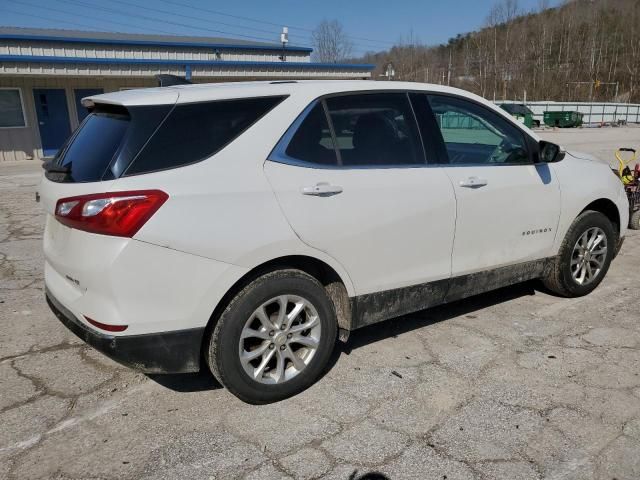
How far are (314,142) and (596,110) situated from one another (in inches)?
2072

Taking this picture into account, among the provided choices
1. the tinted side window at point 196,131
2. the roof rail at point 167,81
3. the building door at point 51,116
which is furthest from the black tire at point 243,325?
the building door at point 51,116

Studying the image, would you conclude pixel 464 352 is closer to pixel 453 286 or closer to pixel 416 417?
pixel 453 286

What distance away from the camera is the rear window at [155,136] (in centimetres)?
262

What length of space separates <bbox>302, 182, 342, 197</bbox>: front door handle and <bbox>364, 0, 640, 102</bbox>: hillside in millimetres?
65531

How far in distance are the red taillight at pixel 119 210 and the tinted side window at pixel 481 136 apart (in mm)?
2234

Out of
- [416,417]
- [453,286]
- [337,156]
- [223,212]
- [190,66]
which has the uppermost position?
[190,66]

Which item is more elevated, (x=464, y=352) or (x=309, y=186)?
(x=309, y=186)

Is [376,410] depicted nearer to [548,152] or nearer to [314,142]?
[314,142]

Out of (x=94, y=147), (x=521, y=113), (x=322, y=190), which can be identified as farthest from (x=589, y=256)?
(x=521, y=113)

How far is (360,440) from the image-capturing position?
274cm

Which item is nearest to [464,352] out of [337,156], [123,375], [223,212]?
[337,156]

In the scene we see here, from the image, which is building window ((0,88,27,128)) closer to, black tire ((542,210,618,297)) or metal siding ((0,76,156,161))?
metal siding ((0,76,156,161))

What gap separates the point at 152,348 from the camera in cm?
266

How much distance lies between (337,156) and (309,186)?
0.33 m
